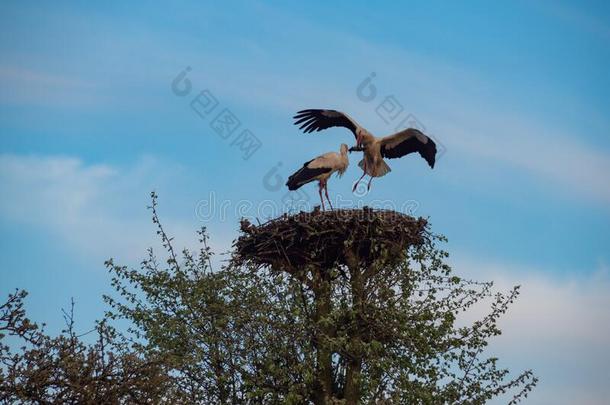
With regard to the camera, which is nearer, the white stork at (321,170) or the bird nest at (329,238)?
the bird nest at (329,238)

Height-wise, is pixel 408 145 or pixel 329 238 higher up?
pixel 408 145

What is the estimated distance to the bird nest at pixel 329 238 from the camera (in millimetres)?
14156

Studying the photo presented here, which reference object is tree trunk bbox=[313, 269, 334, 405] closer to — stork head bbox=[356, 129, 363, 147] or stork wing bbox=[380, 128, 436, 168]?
stork head bbox=[356, 129, 363, 147]

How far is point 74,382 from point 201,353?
5.19 meters

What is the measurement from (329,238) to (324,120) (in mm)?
3328

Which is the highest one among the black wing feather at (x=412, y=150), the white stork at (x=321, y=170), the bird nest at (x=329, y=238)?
the black wing feather at (x=412, y=150)

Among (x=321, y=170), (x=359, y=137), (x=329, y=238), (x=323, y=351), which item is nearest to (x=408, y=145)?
(x=359, y=137)

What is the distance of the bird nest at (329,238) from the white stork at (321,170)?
135cm

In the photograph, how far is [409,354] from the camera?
14.1m

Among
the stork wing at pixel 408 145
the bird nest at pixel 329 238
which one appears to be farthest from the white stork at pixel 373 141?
the bird nest at pixel 329 238

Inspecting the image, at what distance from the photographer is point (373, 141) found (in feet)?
54.9

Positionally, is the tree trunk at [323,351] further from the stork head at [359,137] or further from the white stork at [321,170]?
the stork head at [359,137]

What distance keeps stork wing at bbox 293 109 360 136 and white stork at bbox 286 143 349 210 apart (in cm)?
72

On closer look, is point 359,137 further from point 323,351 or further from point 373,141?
point 323,351
